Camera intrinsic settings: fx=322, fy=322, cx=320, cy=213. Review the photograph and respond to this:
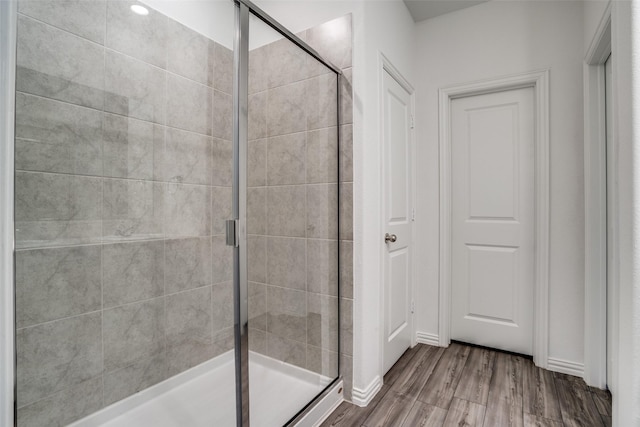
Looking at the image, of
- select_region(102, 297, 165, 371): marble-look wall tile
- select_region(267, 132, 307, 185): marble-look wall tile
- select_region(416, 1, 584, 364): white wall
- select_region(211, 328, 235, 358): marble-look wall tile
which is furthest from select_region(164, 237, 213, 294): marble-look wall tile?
select_region(416, 1, 584, 364): white wall

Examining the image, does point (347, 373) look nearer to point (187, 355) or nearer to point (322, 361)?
point (322, 361)

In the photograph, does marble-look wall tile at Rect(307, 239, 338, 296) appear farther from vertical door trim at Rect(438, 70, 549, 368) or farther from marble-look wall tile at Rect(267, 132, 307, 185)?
vertical door trim at Rect(438, 70, 549, 368)

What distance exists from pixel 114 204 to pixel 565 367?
2.81 m

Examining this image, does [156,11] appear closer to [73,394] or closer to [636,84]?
[73,394]

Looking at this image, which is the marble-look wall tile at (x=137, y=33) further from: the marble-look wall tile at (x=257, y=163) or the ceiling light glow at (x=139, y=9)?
the marble-look wall tile at (x=257, y=163)

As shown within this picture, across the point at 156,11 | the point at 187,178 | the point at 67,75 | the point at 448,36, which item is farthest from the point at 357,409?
the point at 448,36

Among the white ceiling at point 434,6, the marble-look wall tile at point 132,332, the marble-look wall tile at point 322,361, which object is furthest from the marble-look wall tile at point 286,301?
the white ceiling at point 434,6

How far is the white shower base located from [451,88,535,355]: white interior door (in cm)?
157

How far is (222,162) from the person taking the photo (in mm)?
1461

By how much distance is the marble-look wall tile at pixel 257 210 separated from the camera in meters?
1.31

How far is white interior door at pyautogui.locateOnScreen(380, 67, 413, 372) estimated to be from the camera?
2111 mm

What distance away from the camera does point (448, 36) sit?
2.54 m

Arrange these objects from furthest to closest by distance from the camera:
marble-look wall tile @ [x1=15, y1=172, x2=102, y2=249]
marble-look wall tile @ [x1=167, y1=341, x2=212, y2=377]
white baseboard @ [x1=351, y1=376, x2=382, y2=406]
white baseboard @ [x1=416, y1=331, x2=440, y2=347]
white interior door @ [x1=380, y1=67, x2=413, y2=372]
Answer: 1. white baseboard @ [x1=416, y1=331, x2=440, y2=347]
2. white interior door @ [x1=380, y1=67, x2=413, y2=372]
3. white baseboard @ [x1=351, y1=376, x2=382, y2=406]
4. marble-look wall tile @ [x1=167, y1=341, x2=212, y2=377]
5. marble-look wall tile @ [x1=15, y1=172, x2=102, y2=249]

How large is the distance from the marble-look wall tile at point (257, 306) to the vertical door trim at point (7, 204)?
75 centimetres
